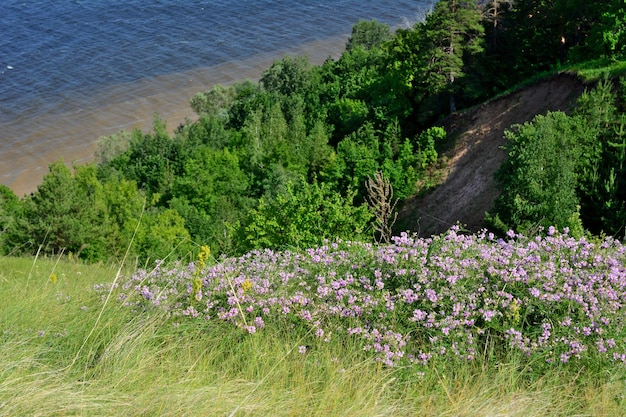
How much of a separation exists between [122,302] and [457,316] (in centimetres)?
315

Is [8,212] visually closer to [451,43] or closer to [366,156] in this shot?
[366,156]

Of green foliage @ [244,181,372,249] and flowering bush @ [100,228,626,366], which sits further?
green foliage @ [244,181,372,249]

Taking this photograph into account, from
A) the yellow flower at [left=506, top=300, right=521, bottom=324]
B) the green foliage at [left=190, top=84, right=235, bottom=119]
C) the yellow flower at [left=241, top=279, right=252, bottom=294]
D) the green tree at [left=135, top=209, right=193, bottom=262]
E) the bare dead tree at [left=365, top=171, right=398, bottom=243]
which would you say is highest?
the yellow flower at [left=506, top=300, right=521, bottom=324]

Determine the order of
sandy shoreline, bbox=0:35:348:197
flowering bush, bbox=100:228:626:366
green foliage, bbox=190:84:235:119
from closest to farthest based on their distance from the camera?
flowering bush, bbox=100:228:626:366 < sandy shoreline, bbox=0:35:348:197 < green foliage, bbox=190:84:235:119

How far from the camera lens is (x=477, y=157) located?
32.1m

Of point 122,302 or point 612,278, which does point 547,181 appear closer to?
point 612,278

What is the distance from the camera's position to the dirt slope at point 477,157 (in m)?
29.0

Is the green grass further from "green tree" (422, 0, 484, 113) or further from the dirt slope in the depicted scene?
"green tree" (422, 0, 484, 113)

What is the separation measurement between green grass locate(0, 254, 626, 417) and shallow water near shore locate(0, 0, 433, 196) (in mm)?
46962

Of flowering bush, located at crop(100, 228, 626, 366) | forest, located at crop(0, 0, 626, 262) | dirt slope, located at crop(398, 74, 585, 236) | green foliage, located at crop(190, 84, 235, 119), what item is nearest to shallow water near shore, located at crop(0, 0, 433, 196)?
green foliage, located at crop(190, 84, 235, 119)

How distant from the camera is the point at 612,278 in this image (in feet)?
19.8

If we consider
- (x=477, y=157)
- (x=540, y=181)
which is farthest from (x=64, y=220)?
(x=540, y=181)

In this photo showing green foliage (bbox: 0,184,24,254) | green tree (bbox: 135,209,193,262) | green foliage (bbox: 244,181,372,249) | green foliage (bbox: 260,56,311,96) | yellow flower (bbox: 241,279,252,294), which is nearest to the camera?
yellow flower (bbox: 241,279,252,294)

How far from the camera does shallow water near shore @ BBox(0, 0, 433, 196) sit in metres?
55.8
